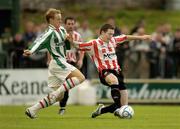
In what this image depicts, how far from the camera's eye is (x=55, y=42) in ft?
Answer: 62.6

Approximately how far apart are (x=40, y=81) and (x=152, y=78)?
3.88 m

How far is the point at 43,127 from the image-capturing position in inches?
649

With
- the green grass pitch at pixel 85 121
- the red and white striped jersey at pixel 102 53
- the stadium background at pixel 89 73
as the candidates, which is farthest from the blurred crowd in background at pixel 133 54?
the red and white striped jersey at pixel 102 53

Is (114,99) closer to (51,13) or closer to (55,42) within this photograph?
(55,42)

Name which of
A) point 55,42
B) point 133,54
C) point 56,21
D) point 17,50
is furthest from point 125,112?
point 133,54

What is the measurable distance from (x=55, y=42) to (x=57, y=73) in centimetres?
71

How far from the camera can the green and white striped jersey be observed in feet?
62.1

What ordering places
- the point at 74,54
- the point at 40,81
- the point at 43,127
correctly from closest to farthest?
the point at 43,127, the point at 74,54, the point at 40,81

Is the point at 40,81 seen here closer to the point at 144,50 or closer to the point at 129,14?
the point at 144,50

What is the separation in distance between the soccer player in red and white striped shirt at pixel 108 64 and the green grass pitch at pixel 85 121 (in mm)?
382

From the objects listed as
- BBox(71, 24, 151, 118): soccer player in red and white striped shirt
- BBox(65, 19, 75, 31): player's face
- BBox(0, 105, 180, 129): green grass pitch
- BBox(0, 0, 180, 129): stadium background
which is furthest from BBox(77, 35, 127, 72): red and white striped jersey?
BBox(0, 0, 180, 129): stadium background

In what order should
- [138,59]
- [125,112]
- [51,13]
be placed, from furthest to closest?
[138,59] < [51,13] < [125,112]

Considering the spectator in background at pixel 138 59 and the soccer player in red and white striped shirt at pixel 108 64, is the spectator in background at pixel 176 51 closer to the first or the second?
the spectator in background at pixel 138 59

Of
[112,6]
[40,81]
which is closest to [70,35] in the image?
[40,81]
